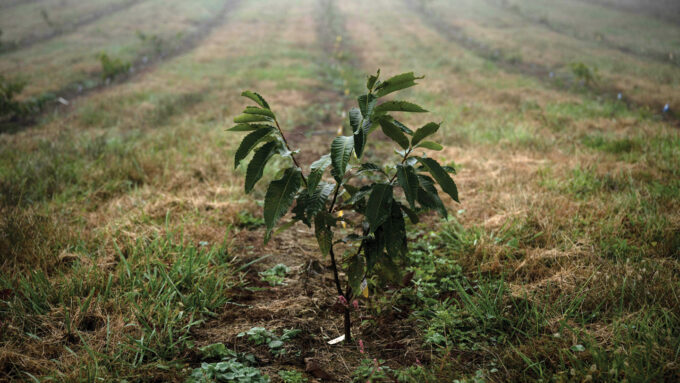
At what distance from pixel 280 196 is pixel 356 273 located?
0.59m

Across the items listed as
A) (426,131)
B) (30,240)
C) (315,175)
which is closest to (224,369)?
(315,175)

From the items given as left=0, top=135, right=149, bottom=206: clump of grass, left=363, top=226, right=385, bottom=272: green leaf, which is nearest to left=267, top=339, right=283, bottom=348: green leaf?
left=363, top=226, right=385, bottom=272: green leaf

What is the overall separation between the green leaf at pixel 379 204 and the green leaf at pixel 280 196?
1.16 ft

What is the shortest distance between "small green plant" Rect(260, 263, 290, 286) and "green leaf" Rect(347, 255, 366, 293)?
898 mm

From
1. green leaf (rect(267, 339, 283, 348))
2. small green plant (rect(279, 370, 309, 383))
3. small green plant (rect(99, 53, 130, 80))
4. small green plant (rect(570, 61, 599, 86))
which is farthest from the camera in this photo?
small green plant (rect(99, 53, 130, 80))

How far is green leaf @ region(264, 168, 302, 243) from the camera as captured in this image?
1613mm

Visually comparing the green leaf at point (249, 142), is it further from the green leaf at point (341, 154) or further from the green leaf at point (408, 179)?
the green leaf at point (408, 179)

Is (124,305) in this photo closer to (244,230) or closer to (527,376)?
(244,230)

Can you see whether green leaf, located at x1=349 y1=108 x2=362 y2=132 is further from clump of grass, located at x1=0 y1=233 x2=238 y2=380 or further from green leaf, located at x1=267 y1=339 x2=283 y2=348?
clump of grass, located at x1=0 y1=233 x2=238 y2=380

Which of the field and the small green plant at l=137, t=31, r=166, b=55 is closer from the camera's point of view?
the field

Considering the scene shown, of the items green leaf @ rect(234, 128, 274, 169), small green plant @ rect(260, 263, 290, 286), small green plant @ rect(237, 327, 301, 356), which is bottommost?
small green plant @ rect(260, 263, 290, 286)

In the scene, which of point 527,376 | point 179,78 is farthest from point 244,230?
point 179,78

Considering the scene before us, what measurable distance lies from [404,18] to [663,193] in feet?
89.9

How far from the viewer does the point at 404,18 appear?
89.1 feet
